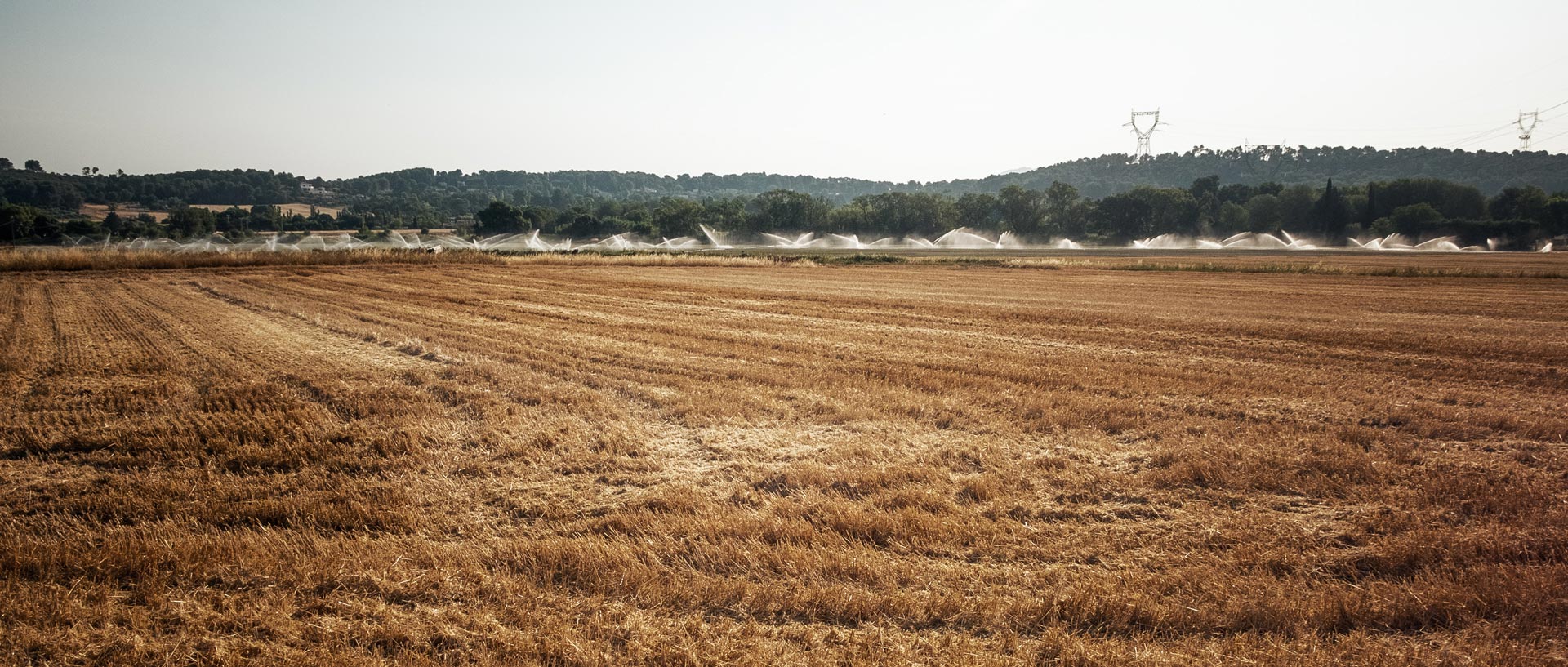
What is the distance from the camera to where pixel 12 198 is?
14412 centimetres

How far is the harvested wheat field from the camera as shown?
4.14 metres

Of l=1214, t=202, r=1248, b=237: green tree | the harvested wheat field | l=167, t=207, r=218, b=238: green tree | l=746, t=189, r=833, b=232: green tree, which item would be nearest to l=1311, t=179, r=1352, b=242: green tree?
l=1214, t=202, r=1248, b=237: green tree

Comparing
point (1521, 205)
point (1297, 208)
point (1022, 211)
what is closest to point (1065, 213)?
point (1022, 211)

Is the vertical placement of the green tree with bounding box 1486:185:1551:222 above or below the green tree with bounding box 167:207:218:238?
above

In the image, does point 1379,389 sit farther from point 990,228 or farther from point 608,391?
point 990,228

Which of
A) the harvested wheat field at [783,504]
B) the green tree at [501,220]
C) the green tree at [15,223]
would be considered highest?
the green tree at [501,220]

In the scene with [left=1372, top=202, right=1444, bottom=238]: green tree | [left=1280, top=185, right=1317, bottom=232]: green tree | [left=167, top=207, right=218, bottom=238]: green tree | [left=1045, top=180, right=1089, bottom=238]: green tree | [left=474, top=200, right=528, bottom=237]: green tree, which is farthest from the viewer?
[left=1045, top=180, right=1089, bottom=238]: green tree

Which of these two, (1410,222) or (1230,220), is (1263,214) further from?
(1410,222)

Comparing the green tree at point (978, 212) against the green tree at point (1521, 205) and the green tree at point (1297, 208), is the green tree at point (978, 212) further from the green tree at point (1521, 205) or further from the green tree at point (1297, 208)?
the green tree at point (1521, 205)

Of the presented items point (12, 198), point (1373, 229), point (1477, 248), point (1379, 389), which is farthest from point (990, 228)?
point (12, 198)

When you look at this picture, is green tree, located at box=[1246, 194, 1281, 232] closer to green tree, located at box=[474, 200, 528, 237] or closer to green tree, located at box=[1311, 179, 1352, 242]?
green tree, located at box=[1311, 179, 1352, 242]

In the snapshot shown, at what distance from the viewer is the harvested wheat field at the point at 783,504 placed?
13.6ft

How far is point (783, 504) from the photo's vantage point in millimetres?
5984

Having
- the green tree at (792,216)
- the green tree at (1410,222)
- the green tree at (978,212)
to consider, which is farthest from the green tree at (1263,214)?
the green tree at (792,216)
